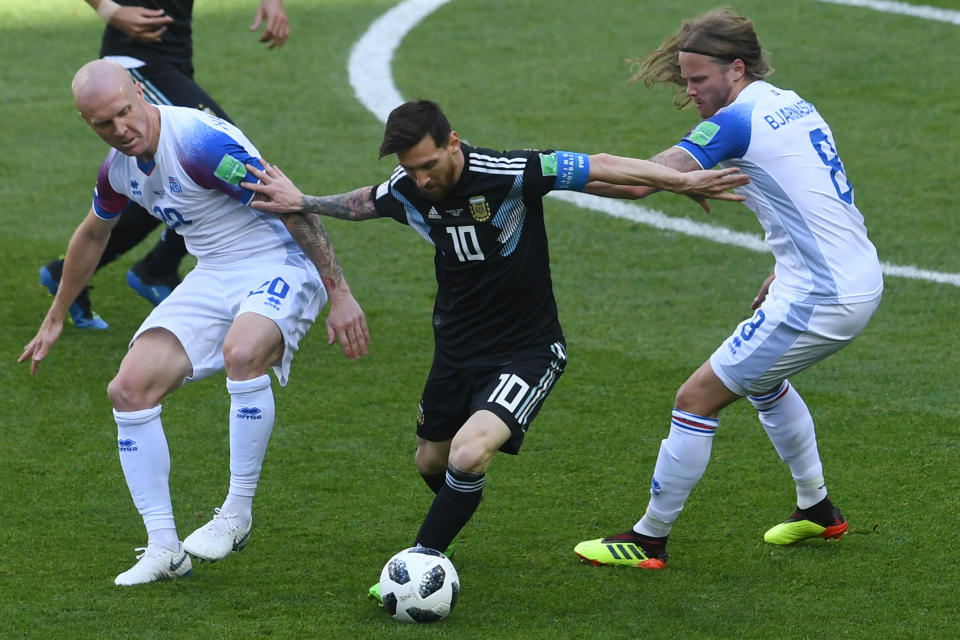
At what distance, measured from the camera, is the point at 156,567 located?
5.32 metres

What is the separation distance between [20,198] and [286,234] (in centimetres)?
530

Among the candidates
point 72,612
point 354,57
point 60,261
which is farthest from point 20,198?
point 72,612

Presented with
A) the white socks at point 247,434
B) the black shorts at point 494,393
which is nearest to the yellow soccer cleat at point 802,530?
the black shorts at point 494,393


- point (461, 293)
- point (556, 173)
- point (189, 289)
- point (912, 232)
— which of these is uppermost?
point (556, 173)

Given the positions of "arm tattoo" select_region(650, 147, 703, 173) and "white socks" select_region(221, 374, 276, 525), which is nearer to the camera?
"arm tattoo" select_region(650, 147, 703, 173)

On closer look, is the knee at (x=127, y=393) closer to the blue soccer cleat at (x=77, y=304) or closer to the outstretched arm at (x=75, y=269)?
the outstretched arm at (x=75, y=269)

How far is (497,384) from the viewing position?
17.1 feet

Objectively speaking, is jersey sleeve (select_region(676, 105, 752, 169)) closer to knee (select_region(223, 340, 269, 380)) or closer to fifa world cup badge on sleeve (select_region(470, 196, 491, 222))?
fifa world cup badge on sleeve (select_region(470, 196, 491, 222))

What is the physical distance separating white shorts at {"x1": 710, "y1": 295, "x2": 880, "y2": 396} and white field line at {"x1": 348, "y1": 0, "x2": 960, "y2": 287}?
3.88 metres

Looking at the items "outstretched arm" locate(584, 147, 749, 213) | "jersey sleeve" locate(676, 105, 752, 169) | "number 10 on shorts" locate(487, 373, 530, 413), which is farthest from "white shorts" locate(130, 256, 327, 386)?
"jersey sleeve" locate(676, 105, 752, 169)

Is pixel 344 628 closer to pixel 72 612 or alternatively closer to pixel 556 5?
pixel 72 612

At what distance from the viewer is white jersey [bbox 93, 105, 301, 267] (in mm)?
5631

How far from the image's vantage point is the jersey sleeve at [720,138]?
514 cm

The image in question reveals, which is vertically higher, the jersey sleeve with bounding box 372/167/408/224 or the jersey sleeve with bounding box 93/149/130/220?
Result: the jersey sleeve with bounding box 372/167/408/224
